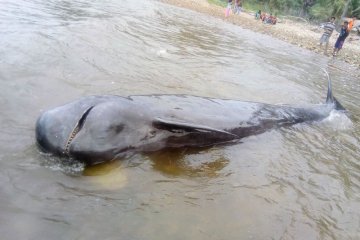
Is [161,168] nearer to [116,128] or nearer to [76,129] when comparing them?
[116,128]

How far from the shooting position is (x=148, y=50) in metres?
9.32

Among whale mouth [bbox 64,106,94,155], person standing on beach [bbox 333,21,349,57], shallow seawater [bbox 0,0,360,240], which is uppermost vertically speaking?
person standing on beach [bbox 333,21,349,57]

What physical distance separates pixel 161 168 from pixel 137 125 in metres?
0.58

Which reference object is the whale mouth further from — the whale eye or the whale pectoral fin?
the whale pectoral fin

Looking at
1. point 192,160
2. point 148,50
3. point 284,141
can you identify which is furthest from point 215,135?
point 148,50

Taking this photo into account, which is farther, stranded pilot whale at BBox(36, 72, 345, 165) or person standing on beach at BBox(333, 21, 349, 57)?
person standing on beach at BBox(333, 21, 349, 57)

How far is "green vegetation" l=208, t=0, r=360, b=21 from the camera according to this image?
3681 cm

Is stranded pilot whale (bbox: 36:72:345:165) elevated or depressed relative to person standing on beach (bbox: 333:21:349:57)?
depressed

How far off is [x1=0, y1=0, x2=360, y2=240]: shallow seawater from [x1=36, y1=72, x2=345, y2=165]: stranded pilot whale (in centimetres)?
15

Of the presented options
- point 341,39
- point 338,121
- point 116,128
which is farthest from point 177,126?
point 341,39

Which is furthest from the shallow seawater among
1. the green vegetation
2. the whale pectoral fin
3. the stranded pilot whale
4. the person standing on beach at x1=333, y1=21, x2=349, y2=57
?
the green vegetation

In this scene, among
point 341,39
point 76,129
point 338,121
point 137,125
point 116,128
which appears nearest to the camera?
point 76,129

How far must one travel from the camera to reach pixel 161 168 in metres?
4.21

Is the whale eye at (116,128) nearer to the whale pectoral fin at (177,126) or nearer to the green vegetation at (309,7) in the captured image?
the whale pectoral fin at (177,126)
